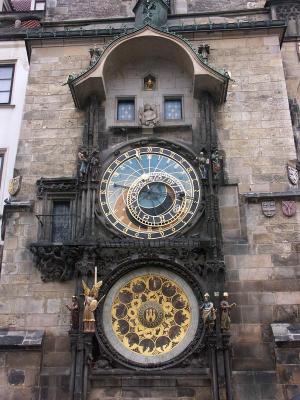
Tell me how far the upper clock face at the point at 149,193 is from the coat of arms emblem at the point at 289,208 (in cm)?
182

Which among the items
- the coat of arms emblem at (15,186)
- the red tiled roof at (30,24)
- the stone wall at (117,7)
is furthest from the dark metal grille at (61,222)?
the red tiled roof at (30,24)

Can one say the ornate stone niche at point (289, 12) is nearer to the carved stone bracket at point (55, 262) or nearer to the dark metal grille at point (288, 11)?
the dark metal grille at point (288, 11)

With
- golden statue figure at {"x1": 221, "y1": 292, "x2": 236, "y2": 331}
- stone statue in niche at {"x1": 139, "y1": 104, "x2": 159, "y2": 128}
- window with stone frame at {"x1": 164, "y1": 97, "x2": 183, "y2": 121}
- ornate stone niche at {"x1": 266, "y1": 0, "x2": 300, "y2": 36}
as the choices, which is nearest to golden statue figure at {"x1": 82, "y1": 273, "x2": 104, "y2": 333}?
golden statue figure at {"x1": 221, "y1": 292, "x2": 236, "y2": 331}

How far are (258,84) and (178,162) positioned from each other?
2.92m

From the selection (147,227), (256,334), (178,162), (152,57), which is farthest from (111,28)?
(256,334)

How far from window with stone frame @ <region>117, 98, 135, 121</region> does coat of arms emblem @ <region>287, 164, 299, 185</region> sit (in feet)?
12.4

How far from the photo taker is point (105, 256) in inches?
443

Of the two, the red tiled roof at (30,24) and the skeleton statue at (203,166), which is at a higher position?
the red tiled roof at (30,24)

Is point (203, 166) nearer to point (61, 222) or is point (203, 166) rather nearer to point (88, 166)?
point (88, 166)

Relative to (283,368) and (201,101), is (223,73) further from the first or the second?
(283,368)

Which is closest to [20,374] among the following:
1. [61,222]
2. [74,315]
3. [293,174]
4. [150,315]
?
[74,315]

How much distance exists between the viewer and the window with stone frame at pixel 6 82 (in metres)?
15.6

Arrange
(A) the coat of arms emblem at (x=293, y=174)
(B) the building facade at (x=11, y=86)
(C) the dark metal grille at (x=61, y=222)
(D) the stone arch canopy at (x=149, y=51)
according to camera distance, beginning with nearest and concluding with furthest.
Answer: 1. (C) the dark metal grille at (x=61, y=222)
2. (A) the coat of arms emblem at (x=293, y=174)
3. (D) the stone arch canopy at (x=149, y=51)
4. (B) the building facade at (x=11, y=86)

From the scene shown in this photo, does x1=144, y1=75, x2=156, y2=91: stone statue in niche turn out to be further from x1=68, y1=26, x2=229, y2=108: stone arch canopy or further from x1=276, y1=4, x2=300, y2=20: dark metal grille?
x1=276, y1=4, x2=300, y2=20: dark metal grille
